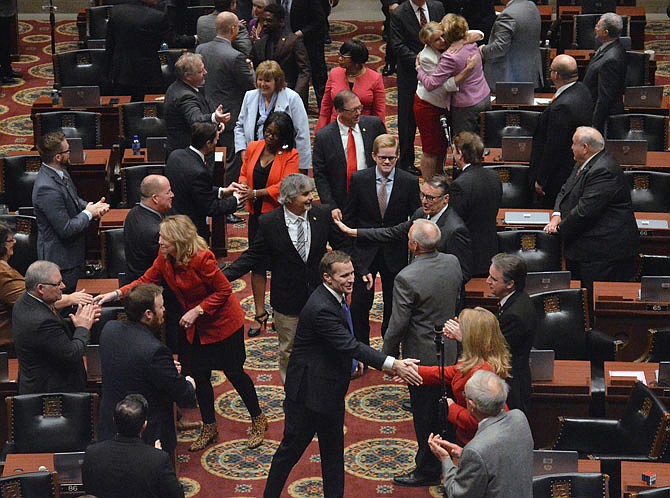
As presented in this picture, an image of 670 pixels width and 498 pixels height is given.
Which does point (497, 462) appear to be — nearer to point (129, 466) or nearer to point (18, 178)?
point (129, 466)

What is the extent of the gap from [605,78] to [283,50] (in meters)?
2.87

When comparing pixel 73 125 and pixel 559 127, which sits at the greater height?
pixel 559 127

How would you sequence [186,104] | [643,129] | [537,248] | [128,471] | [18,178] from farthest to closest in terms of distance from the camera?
[643,129] < [18,178] < [186,104] < [537,248] < [128,471]

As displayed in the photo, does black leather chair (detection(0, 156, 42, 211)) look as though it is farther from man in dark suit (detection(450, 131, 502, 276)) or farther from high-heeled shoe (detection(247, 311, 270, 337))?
man in dark suit (detection(450, 131, 502, 276))

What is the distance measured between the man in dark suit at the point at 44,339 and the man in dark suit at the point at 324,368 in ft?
3.80

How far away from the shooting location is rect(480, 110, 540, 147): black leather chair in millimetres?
9711

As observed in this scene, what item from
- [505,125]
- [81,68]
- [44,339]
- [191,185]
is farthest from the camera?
[81,68]

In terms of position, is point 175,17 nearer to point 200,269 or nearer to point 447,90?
point 447,90

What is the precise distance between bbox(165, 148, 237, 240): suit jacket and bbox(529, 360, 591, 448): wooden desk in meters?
2.37

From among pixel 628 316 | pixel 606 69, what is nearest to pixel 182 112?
pixel 606 69

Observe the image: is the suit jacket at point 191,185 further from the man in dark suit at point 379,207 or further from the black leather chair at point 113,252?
the man in dark suit at point 379,207

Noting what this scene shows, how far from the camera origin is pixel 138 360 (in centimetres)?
618

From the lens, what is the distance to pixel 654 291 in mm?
7523

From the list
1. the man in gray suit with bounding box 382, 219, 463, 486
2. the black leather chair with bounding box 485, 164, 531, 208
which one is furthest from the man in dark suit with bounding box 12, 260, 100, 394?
the black leather chair with bounding box 485, 164, 531, 208
